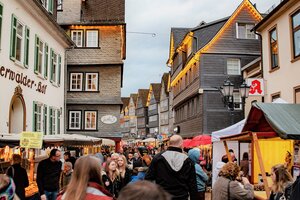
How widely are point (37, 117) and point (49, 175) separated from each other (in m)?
9.53

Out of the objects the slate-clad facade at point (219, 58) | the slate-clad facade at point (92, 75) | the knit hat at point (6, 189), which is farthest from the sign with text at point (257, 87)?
the slate-clad facade at point (219, 58)

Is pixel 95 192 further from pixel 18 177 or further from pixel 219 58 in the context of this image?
pixel 219 58

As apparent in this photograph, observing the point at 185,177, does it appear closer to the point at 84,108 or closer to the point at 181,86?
the point at 84,108

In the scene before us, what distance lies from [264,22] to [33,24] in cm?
1071

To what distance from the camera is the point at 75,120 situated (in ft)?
99.9

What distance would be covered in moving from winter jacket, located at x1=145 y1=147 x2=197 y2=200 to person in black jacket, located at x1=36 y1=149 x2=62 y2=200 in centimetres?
462

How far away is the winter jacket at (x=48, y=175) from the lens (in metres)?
10.3

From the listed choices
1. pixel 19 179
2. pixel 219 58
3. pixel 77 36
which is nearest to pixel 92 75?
pixel 77 36

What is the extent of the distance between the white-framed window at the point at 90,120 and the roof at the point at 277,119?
21.1 meters

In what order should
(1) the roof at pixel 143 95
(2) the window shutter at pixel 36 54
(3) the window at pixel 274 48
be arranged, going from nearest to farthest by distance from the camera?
(2) the window shutter at pixel 36 54 < (3) the window at pixel 274 48 < (1) the roof at pixel 143 95

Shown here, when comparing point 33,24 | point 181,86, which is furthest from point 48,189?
point 181,86

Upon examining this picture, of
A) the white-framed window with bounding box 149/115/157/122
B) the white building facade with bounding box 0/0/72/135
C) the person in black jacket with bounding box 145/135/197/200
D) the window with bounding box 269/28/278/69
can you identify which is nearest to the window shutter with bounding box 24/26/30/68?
the white building facade with bounding box 0/0/72/135

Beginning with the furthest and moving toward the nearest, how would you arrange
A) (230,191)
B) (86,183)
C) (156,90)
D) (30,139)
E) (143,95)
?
(143,95), (156,90), (30,139), (230,191), (86,183)

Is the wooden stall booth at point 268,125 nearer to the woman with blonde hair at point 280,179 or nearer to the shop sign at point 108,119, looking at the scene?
the woman with blonde hair at point 280,179
